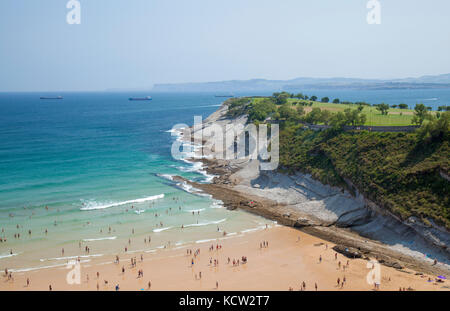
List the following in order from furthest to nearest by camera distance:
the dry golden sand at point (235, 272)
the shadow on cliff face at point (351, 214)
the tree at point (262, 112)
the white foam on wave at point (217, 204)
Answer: the tree at point (262, 112), the white foam on wave at point (217, 204), the shadow on cliff face at point (351, 214), the dry golden sand at point (235, 272)

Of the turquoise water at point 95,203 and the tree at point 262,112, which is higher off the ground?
the tree at point 262,112

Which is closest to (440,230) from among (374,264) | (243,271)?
(374,264)

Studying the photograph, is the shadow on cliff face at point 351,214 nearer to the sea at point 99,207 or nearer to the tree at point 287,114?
the sea at point 99,207

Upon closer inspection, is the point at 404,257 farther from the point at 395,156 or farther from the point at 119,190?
the point at 119,190

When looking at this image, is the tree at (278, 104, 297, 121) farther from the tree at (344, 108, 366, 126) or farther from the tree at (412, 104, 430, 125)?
the tree at (412, 104, 430, 125)

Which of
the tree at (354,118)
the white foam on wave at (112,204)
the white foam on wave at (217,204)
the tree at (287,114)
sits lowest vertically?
the white foam on wave at (217,204)
